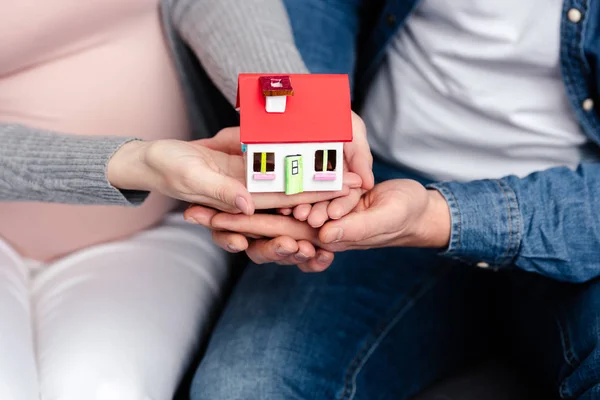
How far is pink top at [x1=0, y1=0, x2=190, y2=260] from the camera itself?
1.01 m

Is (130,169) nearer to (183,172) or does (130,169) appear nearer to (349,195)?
(183,172)

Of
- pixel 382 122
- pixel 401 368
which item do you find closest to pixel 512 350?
pixel 401 368

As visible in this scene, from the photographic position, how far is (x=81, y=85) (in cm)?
106

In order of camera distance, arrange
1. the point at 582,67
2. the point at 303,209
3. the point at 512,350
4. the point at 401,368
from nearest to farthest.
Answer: the point at 303,209
the point at 582,67
the point at 401,368
the point at 512,350

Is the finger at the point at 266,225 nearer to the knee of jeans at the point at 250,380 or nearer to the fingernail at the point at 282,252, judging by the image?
the fingernail at the point at 282,252

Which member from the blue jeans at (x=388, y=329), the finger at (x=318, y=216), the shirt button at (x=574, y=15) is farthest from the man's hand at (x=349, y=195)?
the shirt button at (x=574, y=15)

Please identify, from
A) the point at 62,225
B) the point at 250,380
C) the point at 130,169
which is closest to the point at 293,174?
the point at 130,169

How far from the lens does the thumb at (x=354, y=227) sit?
85 centimetres

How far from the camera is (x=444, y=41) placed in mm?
1085

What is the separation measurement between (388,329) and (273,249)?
1.03 ft

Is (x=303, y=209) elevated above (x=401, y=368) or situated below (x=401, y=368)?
above

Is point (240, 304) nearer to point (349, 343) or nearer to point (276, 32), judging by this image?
point (349, 343)

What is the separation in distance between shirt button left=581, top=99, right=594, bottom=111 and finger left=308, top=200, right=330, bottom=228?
452 mm

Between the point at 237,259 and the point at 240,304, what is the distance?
19cm
